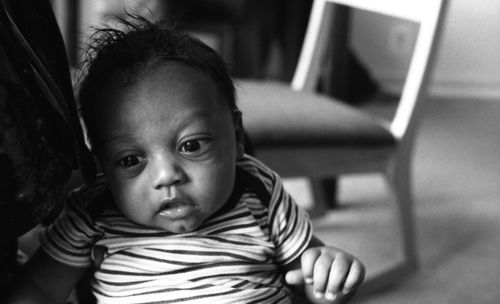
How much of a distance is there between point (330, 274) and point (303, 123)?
77 centimetres

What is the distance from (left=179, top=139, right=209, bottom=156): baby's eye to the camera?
0.72 meters

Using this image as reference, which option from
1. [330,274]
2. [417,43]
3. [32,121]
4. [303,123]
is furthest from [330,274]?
[417,43]

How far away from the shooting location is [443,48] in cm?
370

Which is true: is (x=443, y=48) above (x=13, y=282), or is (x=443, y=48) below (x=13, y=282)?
below

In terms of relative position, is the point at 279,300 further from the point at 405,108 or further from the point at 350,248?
the point at 350,248

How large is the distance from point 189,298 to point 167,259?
0.05 meters

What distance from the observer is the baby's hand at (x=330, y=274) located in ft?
2.31

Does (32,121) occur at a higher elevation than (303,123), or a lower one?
higher

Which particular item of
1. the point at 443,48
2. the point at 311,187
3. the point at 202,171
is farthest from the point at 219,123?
the point at 443,48

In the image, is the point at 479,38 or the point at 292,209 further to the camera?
the point at 479,38

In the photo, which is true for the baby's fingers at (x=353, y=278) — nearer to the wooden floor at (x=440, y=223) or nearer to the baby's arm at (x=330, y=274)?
→ the baby's arm at (x=330, y=274)

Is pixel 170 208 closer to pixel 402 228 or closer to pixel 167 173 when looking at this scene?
pixel 167 173

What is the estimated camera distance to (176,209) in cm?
71

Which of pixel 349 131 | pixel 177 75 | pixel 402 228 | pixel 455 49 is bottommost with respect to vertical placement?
pixel 455 49
